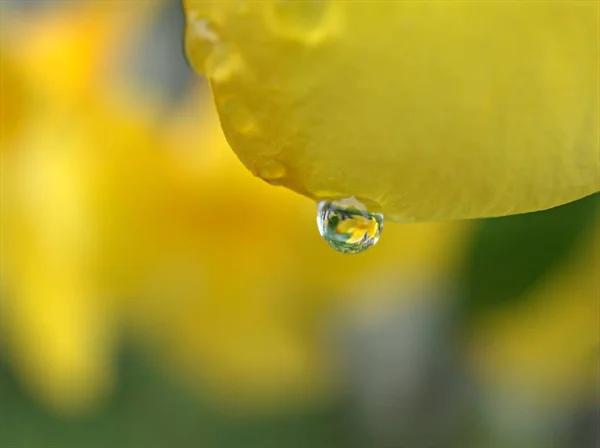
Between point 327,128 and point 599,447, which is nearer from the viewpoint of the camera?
point 327,128

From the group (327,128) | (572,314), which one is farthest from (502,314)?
(327,128)

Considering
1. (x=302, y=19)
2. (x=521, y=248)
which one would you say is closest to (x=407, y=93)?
(x=302, y=19)

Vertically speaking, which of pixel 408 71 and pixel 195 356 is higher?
pixel 195 356

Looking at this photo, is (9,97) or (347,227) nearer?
(347,227)

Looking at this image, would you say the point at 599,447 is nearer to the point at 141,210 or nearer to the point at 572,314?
the point at 572,314

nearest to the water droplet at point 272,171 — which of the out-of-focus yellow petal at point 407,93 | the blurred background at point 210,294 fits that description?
the out-of-focus yellow petal at point 407,93

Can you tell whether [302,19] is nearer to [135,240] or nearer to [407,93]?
[407,93]

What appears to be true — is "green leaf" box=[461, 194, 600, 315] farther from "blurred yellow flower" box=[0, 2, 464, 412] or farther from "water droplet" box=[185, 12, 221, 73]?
"water droplet" box=[185, 12, 221, 73]
